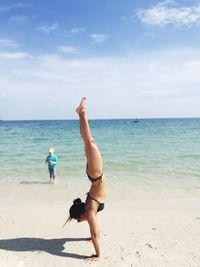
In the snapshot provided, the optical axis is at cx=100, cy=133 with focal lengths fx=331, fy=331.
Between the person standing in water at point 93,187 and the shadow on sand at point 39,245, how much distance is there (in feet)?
1.70

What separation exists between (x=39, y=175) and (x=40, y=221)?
7074mm

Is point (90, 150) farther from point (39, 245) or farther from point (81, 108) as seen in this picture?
point (39, 245)

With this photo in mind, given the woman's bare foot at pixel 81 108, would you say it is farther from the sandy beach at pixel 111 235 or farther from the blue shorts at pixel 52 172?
the blue shorts at pixel 52 172

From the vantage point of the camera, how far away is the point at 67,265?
5164 mm

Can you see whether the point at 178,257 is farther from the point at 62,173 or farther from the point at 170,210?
the point at 62,173

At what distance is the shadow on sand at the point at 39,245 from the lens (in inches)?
223

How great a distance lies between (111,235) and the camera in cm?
646

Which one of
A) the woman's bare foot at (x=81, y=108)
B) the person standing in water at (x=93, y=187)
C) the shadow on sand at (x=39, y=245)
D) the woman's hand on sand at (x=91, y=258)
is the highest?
the woman's bare foot at (x=81, y=108)

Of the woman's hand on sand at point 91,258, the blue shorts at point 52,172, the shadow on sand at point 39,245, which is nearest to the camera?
the woman's hand on sand at point 91,258

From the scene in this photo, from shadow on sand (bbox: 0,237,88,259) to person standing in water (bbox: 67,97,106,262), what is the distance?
20.4 inches

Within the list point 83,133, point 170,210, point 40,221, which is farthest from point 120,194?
point 83,133

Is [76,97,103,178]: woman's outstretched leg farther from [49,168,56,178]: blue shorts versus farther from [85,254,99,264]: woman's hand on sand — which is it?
[49,168,56,178]: blue shorts

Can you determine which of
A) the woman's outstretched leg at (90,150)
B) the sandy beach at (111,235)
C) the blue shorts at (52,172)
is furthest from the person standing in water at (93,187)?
the blue shorts at (52,172)

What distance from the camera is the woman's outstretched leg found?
17.4 feet
